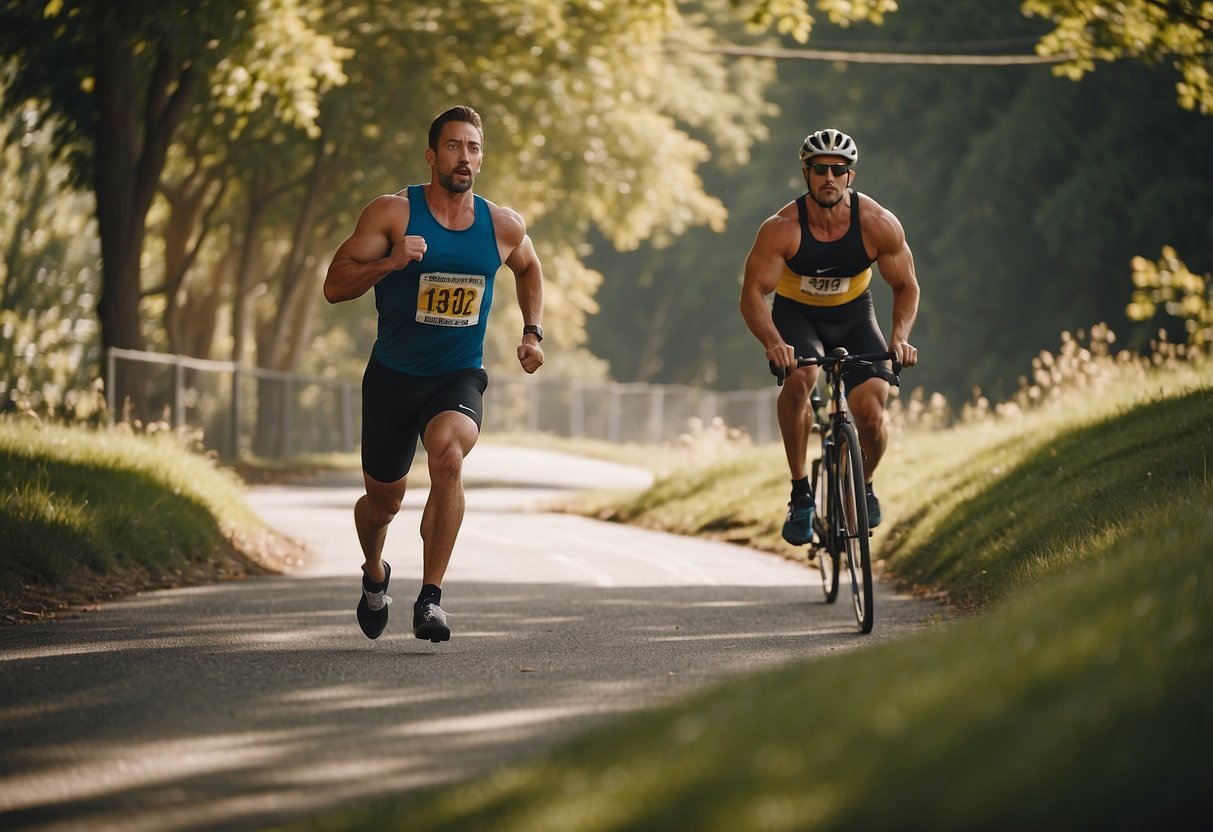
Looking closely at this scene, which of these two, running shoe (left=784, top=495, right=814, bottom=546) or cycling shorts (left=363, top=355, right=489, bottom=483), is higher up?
cycling shorts (left=363, top=355, right=489, bottom=483)

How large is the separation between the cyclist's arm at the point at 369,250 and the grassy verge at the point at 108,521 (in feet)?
9.53

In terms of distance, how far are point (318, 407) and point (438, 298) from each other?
31918mm

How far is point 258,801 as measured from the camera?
4879mm

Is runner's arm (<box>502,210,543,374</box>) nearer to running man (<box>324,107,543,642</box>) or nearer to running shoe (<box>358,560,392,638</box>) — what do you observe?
running man (<box>324,107,543,642</box>)

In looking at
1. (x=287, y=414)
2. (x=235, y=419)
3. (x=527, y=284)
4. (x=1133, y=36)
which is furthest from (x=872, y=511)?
(x=287, y=414)

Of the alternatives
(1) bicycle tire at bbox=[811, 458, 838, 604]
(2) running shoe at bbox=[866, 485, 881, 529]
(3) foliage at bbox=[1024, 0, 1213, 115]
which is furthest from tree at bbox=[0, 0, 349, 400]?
(2) running shoe at bbox=[866, 485, 881, 529]

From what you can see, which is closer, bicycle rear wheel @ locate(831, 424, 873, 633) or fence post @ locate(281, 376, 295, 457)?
bicycle rear wheel @ locate(831, 424, 873, 633)

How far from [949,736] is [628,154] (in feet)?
102

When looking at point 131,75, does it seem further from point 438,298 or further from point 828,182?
point 438,298

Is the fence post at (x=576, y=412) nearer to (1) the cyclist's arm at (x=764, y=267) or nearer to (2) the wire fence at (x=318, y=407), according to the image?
(2) the wire fence at (x=318, y=407)

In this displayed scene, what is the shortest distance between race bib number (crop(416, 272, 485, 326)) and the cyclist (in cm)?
169

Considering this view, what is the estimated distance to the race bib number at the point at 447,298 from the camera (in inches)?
323

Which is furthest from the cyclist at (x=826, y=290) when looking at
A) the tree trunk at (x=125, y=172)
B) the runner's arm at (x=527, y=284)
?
the tree trunk at (x=125, y=172)

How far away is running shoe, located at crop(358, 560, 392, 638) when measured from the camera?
8680 millimetres
